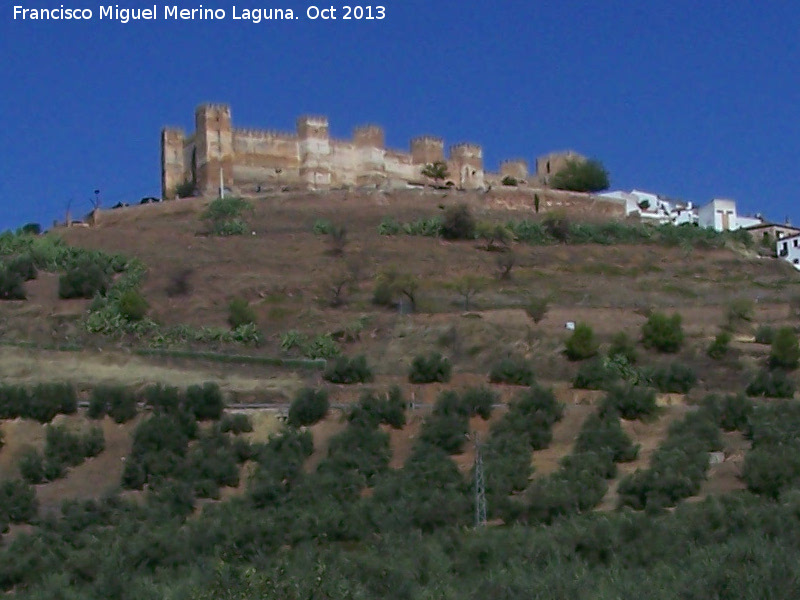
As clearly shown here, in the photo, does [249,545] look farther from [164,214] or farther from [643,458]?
[164,214]

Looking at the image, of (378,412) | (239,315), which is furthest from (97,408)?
(239,315)

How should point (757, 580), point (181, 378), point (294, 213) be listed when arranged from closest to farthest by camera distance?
point (757, 580) < point (181, 378) < point (294, 213)

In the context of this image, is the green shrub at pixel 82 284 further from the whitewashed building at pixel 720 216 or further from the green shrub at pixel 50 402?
the whitewashed building at pixel 720 216

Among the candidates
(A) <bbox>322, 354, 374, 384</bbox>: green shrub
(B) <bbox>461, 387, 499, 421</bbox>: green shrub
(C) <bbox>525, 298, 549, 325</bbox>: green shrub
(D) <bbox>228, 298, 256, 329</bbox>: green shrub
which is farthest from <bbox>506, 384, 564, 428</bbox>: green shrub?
(D) <bbox>228, 298, 256, 329</bbox>: green shrub

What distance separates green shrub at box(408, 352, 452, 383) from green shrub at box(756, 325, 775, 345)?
26.2 feet

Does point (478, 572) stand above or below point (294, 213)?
below

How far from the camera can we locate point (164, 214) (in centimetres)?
4831

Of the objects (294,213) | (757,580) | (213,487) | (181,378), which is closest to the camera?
(757,580)

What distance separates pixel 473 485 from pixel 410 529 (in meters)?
2.45

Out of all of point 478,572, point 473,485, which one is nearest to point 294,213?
point 473,485

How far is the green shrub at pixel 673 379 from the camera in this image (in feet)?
97.6

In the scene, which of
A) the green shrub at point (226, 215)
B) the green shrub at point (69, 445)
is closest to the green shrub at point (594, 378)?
the green shrub at point (69, 445)

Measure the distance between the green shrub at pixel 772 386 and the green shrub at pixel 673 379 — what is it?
3.88 feet

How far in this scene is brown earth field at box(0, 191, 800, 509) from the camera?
88.1 feet
